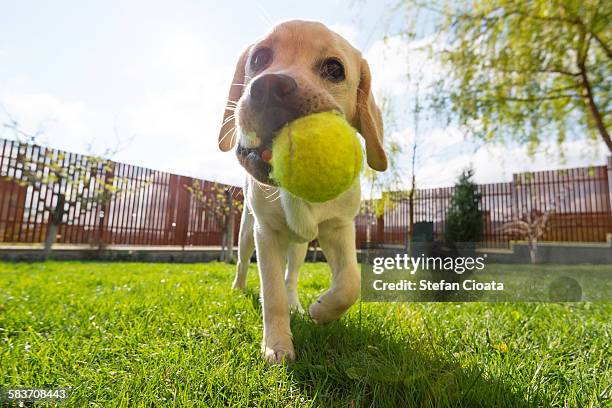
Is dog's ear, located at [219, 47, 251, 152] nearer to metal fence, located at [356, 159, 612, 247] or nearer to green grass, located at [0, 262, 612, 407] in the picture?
green grass, located at [0, 262, 612, 407]

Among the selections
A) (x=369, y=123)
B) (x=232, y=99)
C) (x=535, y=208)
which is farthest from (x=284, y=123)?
(x=535, y=208)

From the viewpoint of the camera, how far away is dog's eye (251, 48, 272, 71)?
6.23ft

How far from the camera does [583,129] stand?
6.48 metres

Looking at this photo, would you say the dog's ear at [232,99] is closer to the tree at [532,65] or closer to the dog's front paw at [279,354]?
the dog's front paw at [279,354]

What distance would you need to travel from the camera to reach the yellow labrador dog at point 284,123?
1.45 meters

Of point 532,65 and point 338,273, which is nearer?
point 338,273

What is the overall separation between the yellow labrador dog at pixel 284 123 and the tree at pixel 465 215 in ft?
39.3

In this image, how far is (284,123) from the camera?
4.65ft

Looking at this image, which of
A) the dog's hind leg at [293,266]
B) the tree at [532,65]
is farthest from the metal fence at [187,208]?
the dog's hind leg at [293,266]

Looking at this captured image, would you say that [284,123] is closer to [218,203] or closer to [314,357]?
[314,357]

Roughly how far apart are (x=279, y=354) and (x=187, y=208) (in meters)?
12.6

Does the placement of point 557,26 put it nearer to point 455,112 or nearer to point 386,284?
point 455,112

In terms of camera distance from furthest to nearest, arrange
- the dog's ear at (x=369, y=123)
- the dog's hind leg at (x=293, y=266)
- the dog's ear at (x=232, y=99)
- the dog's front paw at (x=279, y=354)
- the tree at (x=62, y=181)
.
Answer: the tree at (x=62, y=181), the dog's hind leg at (x=293, y=266), the dog's ear at (x=232, y=99), the dog's ear at (x=369, y=123), the dog's front paw at (x=279, y=354)

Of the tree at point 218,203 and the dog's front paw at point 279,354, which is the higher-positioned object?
the tree at point 218,203
